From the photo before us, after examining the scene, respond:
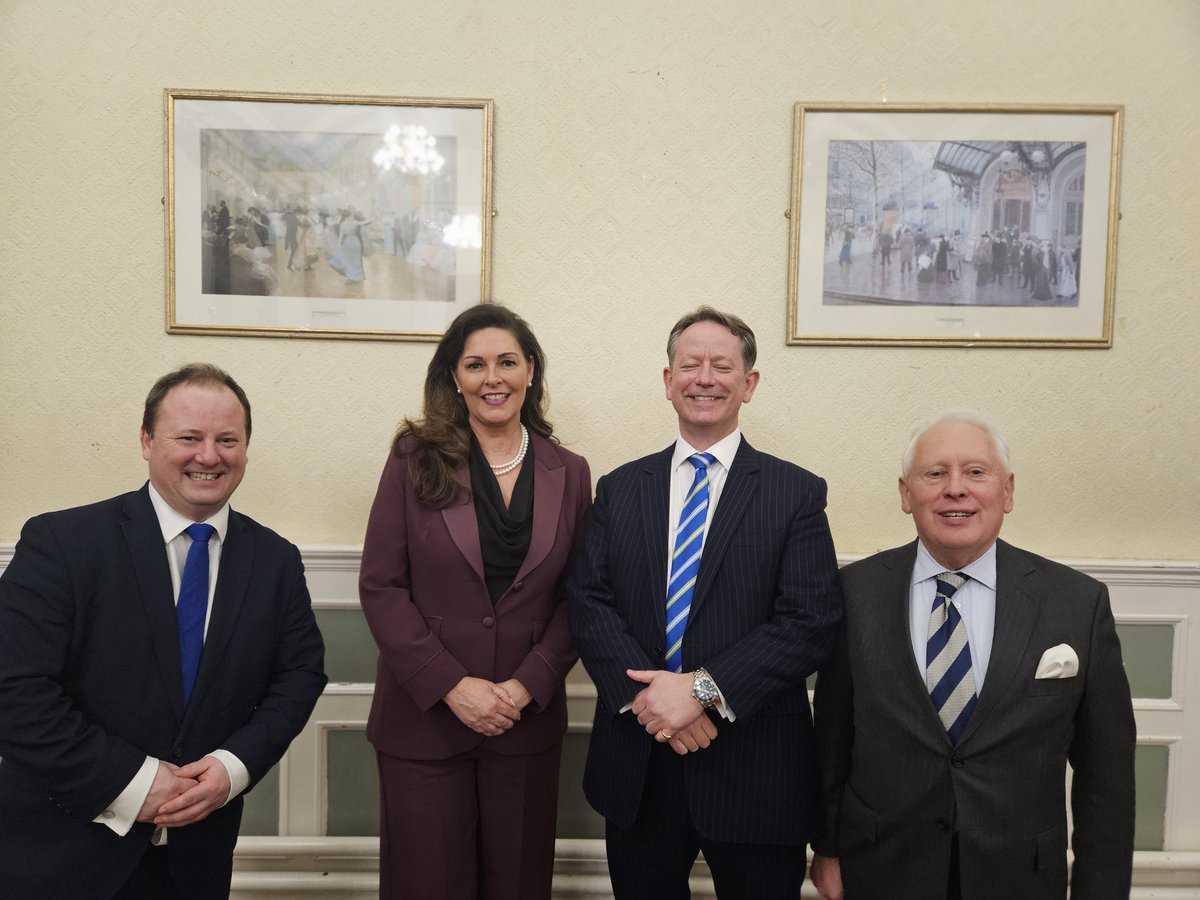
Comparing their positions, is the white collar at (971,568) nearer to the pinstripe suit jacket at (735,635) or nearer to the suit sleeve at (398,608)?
the pinstripe suit jacket at (735,635)

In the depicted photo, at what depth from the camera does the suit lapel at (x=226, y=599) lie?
63.8 inches

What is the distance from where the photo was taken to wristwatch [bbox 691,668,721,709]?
171 cm

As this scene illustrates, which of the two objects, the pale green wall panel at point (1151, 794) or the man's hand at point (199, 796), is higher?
the man's hand at point (199, 796)

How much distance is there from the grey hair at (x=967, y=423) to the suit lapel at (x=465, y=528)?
3.28 feet

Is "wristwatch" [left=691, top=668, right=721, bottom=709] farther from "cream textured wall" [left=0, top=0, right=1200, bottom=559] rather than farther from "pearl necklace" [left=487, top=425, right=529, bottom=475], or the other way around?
"cream textured wall" [left=0, top=0, right=1200, bottom=559]

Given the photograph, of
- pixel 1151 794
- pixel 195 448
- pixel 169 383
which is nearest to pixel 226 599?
pixel 195 448

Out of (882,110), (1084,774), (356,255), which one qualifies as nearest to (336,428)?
(356,255)

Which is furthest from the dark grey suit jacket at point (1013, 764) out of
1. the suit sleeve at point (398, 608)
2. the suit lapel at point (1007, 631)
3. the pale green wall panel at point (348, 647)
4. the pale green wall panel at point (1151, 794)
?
the pale green wall panel at point (348, 647)

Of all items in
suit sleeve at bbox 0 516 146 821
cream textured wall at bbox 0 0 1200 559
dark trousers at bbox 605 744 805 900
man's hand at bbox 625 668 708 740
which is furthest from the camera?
cream textured wall at bbox 0 0 1200 559

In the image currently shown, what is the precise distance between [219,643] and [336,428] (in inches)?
43.9

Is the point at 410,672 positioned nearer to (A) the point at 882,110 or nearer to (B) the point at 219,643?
(B) the point at 219,643

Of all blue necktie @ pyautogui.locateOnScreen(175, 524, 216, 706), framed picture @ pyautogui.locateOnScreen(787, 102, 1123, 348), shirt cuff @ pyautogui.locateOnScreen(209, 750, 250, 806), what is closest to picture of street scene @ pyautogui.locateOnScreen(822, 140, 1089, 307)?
framed picture @ pyautogui.locateOnScreen(787, 102, 1123, 348)

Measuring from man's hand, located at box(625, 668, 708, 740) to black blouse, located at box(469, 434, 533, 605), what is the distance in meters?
0.42

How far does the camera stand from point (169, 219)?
8.47 feet
